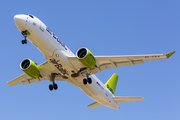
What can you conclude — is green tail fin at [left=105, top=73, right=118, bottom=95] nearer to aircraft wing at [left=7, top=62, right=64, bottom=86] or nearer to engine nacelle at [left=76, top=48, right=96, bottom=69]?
aircraft wing at [left=7, top=62, right=64, bottom=86]

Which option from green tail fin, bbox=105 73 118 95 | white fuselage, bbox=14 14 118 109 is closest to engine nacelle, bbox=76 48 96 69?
white fuselage, bbox=14 14 118 109

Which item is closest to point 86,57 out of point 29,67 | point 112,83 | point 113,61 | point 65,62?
point 65,62

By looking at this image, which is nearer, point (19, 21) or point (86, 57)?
point (19, 21)

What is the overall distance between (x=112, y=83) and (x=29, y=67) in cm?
1334

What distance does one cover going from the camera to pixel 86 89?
28.2 metres

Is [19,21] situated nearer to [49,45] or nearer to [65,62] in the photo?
[49,45]

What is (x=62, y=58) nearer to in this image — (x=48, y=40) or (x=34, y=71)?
(x=48, y=40)

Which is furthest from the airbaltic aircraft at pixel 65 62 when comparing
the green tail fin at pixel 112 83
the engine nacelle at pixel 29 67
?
the green tail fin at pixel 112 83

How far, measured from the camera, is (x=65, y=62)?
24703mm

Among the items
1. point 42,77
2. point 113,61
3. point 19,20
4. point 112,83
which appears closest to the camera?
point 19,20

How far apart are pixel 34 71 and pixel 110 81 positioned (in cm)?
1230

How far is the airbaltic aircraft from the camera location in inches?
910

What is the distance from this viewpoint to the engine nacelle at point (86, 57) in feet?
78.3

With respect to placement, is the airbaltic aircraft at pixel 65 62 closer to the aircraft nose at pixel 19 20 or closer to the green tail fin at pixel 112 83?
the aircraft nose at pixel 19 20
